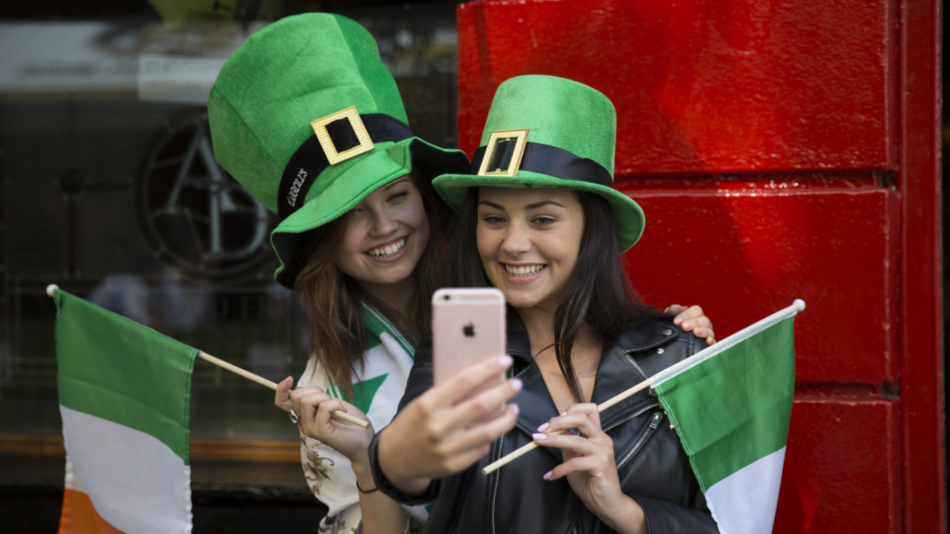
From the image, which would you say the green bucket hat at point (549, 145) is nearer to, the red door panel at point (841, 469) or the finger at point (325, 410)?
the finger at point (325, 410)

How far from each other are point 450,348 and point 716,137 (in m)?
1.61

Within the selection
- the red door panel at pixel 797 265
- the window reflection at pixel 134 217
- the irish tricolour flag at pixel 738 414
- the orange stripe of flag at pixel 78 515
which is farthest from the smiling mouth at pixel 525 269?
the window reflection at pixel 134 217

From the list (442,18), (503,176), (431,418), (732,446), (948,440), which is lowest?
(948,440)

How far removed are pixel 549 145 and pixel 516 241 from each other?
0.23 m

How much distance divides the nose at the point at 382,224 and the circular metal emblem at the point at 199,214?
260 centimetres

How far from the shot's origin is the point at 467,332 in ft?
3.95

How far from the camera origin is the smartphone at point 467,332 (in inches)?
47.1

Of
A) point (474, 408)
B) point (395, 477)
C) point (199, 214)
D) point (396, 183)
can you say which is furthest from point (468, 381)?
point (199, 214)

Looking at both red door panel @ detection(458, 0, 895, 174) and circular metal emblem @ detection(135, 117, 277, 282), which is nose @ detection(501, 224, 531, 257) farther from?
circular metal emblem @ detection(135, 117, 277, 282)

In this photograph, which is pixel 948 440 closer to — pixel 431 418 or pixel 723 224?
pixel 723 224

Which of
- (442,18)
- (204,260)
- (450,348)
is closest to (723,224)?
(450,348)

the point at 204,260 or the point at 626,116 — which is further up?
the point at 626,116

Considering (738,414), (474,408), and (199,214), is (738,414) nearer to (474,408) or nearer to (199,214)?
(474,408)

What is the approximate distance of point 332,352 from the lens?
7.18 ft
